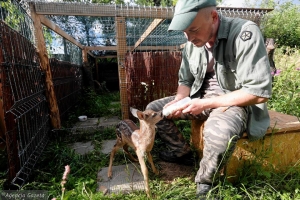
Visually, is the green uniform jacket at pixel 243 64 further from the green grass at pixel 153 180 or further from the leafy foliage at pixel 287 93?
the leafy foliage at pixel 287 93

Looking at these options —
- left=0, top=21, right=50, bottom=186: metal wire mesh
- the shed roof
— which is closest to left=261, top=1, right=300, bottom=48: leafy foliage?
the shed roof

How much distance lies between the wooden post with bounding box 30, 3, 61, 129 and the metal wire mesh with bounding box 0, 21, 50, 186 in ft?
1.26

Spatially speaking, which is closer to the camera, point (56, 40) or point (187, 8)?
point (187, 8)

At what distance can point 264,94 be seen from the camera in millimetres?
1732

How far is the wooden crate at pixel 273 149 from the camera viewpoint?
2193 millimetres

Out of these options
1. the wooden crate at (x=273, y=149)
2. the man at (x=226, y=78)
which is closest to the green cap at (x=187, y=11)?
the man at (x=226, y=78)

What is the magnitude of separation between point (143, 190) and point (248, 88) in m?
1.52

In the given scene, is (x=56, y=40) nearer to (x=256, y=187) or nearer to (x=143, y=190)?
(x=143, y=190)

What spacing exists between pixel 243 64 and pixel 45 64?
10.8 ft

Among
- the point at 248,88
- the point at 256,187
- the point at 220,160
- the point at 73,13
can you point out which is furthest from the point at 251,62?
the point at 73,13

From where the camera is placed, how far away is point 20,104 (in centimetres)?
233

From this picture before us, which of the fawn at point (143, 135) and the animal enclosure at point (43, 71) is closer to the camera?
the fawn at point (143, 135)

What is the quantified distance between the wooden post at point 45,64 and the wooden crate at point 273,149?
3.18 m

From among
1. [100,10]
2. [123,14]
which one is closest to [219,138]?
[123,14]
